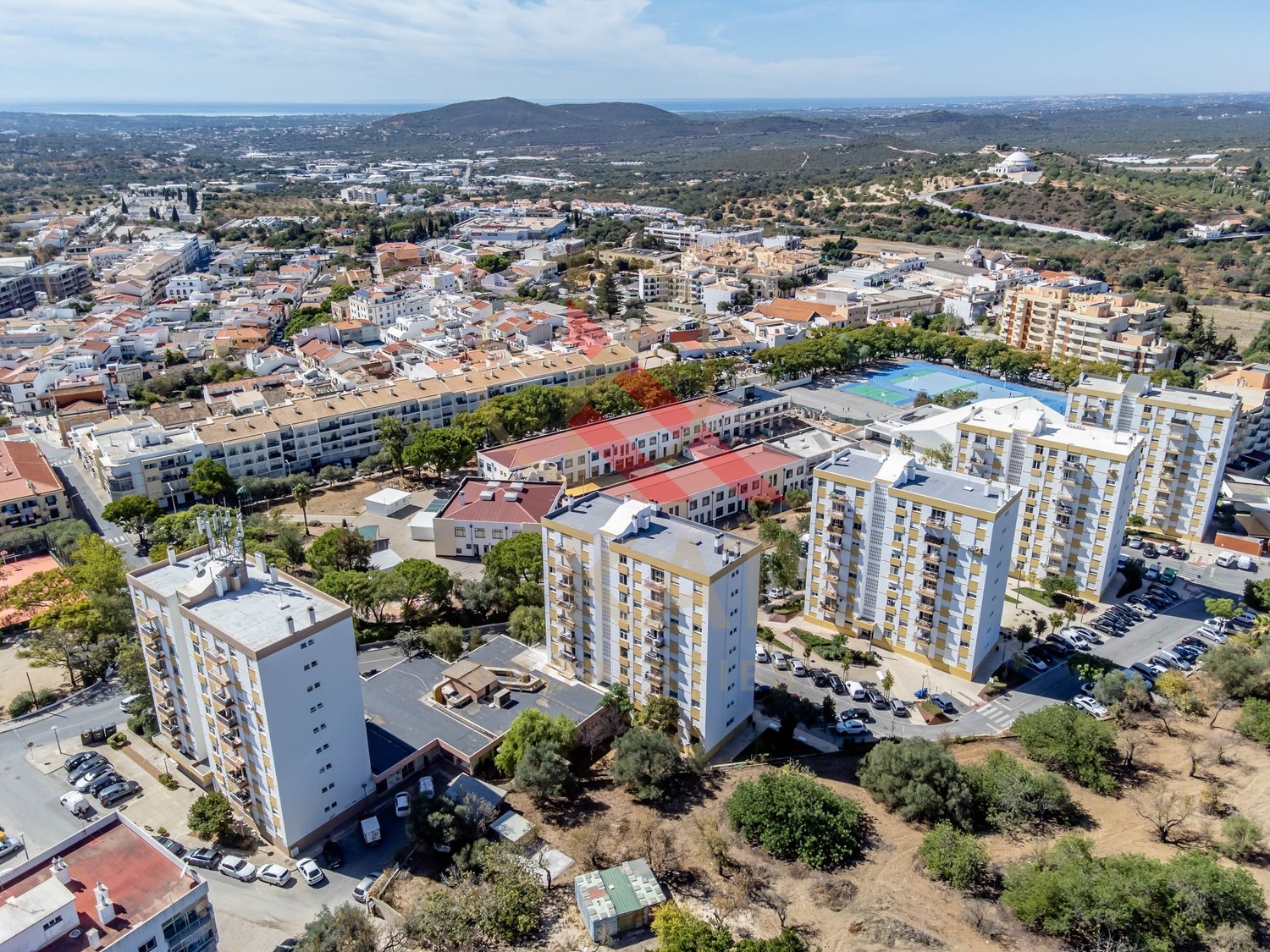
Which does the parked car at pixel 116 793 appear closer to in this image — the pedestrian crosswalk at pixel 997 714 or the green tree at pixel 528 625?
the green tree at pixel 528 625

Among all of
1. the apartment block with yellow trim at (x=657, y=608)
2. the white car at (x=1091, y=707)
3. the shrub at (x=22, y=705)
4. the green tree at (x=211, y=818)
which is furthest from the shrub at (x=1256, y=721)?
the shrub at (x=22, y=705)

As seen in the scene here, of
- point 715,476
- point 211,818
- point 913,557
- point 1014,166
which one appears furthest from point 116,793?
point 1014,166

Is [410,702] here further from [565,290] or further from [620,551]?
[565,290]

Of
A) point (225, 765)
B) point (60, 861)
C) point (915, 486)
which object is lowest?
point (225, 765)

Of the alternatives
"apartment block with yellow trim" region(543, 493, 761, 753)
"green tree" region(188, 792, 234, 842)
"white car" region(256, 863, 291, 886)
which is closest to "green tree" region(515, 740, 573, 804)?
"apartment block with yellow trim" region(543, 493, 761, 753)

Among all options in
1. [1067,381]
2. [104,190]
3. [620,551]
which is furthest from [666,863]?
[104,190]

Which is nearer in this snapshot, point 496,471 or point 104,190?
point 496,471
